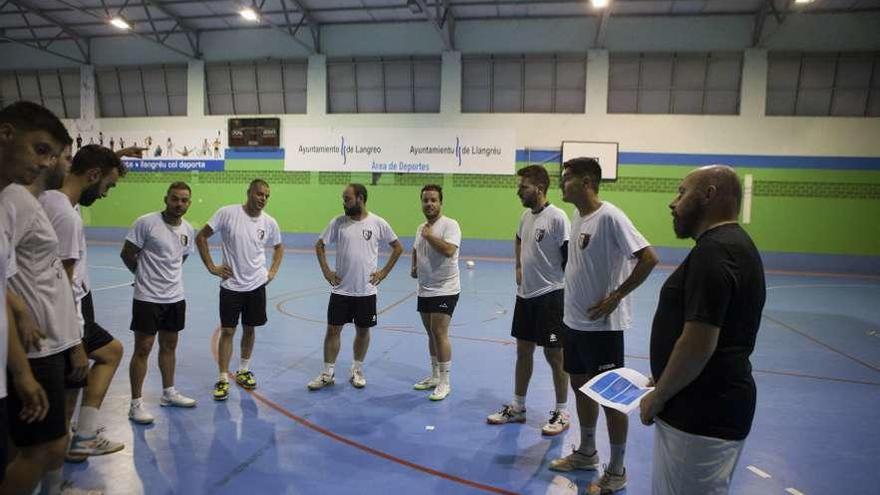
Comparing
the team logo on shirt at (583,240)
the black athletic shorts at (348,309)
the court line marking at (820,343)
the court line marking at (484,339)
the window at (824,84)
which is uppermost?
the window at (824,84)

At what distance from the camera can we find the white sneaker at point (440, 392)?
5.02 metres

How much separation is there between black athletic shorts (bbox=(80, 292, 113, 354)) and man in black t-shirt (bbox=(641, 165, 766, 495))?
3.54 metres

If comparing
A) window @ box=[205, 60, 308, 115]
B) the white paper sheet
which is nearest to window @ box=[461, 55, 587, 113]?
window @ box=[205, 60, 308, 115]

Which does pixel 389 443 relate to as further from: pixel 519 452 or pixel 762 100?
pixel 762 100

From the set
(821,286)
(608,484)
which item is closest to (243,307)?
(608,484)

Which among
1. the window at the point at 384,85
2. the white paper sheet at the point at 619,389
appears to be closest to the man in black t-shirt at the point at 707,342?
the white paper sheet at the point at 619,389

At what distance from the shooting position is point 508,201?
56.0 feet

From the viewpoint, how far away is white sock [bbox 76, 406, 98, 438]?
12.2 feet

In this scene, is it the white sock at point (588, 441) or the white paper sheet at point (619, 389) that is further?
the white sock at point (588, 441)

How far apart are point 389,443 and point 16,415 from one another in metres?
2.38

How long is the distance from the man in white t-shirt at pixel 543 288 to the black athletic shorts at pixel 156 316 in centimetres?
283

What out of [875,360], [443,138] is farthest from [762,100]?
[875,360]

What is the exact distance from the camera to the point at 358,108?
18047 mm

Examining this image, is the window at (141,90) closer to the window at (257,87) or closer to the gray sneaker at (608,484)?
the window at (257,87)
